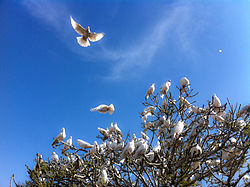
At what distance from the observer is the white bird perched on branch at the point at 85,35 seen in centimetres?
538

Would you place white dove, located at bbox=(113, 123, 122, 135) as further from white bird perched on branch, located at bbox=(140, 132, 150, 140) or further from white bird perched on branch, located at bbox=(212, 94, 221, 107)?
white bird perched on branch, located at bbox=(212, 94, 221, 107)

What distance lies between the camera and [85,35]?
18.3 ft

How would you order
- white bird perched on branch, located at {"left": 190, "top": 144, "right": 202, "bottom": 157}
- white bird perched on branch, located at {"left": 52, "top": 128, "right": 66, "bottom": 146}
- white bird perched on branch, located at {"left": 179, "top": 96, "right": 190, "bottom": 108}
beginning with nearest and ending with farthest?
1. white bird perched on branch, located at {"left": 190, "top": 144, "right": 202, "bottom": 157}
2. white bird perched on branch, located at {"left": 52, "top": 128, "right": 66, "bottom": 146}
3. white bird perched on branch, located at {"left": 179, "top": 96, "right": 190, "bottom": 108}

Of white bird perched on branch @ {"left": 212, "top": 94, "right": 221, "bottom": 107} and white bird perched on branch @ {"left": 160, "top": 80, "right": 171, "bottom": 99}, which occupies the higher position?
white bird perched on branch @ {"left": 160, "top": 80, "right": 171, "bottom": 99}

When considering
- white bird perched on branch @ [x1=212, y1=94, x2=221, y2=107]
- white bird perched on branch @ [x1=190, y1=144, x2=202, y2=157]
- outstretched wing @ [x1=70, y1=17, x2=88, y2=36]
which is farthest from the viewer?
outstretched wing @ [x1=70, y1=17, x2=88, y2=36]

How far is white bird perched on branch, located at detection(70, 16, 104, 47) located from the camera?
538 centimetres

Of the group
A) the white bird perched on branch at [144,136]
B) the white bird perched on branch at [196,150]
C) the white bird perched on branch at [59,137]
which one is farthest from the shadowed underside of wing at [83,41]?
the white bird perched on branch at [196,150]

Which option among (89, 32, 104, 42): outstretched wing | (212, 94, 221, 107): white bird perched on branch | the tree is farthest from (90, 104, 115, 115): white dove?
(212, 94, 221, 107): white bird perched on branch

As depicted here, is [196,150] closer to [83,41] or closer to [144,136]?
[144,136]

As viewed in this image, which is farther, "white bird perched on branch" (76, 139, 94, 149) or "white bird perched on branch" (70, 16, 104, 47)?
"white bird perched on branch" (70, 16, 104, 47)

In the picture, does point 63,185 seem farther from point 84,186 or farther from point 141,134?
point 141,134

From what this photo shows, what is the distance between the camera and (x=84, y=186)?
3570 millimetres

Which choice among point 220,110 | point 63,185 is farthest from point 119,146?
point 63,185

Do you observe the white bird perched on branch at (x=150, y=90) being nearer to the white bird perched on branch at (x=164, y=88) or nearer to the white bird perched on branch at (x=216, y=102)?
the white bird perched on branch at (x=164, y=88)
